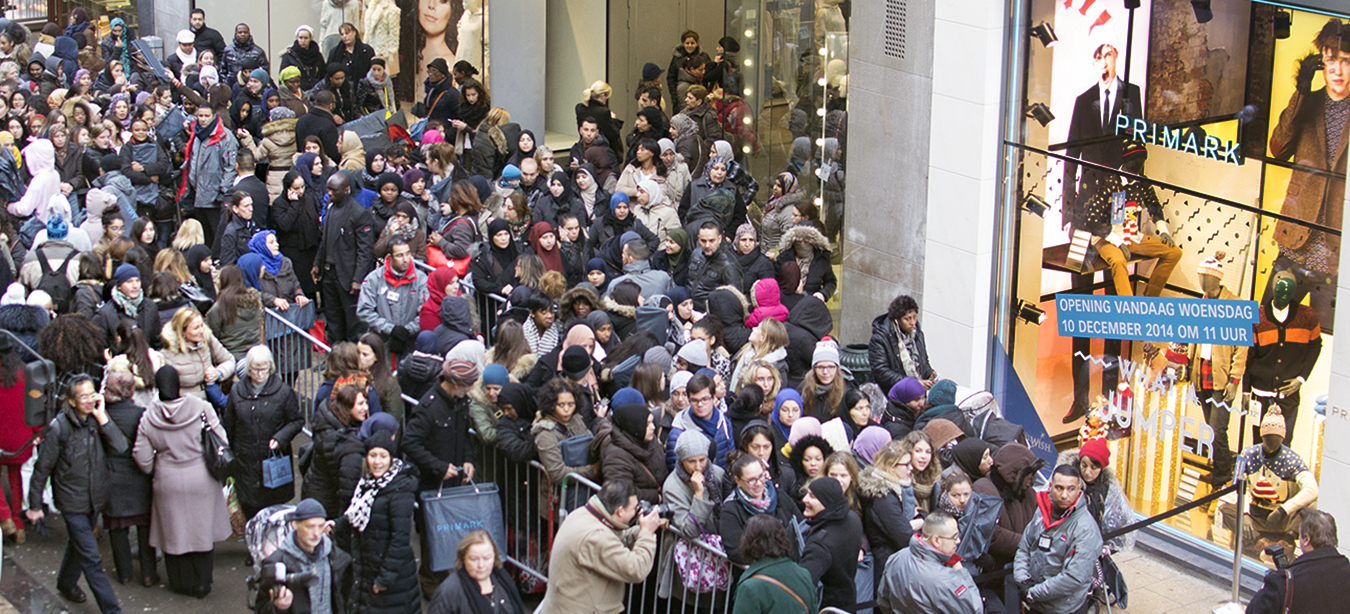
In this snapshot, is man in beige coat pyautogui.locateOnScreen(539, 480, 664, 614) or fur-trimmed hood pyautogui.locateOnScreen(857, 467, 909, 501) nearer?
man in beige coat pyautogui.locateOnScreen(539, 480, 664, 614)

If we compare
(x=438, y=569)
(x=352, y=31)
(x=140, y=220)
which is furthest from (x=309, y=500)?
(x=352, y=31)

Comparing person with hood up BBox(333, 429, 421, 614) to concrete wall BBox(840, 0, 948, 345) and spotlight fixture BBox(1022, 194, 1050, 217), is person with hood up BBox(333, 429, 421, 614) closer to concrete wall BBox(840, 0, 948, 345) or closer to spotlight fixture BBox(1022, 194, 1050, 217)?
concrete wall BBox(840, 0, 948, 345)

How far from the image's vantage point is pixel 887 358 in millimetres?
10742

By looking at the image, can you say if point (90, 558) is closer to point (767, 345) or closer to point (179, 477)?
point (179, 477)

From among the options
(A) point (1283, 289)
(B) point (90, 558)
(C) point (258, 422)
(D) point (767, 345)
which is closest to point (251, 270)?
(C) point (258, 422)

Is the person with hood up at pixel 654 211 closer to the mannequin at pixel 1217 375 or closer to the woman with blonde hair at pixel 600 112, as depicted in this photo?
the woman with blonde hair at pixel 600 112

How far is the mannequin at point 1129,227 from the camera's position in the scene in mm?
10398

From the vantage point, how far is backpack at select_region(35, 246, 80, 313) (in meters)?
11.8

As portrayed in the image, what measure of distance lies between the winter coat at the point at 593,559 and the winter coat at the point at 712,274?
4401mm

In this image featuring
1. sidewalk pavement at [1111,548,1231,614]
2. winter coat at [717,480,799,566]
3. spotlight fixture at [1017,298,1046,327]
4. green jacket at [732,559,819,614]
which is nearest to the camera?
green jacket at [732,559,819,614]

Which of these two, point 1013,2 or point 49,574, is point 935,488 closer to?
point 1013,2

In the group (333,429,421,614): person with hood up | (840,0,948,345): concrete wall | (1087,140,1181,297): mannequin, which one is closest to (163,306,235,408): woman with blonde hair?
(333,429,421,614): person with hood up

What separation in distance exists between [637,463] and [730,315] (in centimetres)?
277

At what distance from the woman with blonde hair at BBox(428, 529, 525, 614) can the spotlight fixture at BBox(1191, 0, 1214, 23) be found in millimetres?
6433
